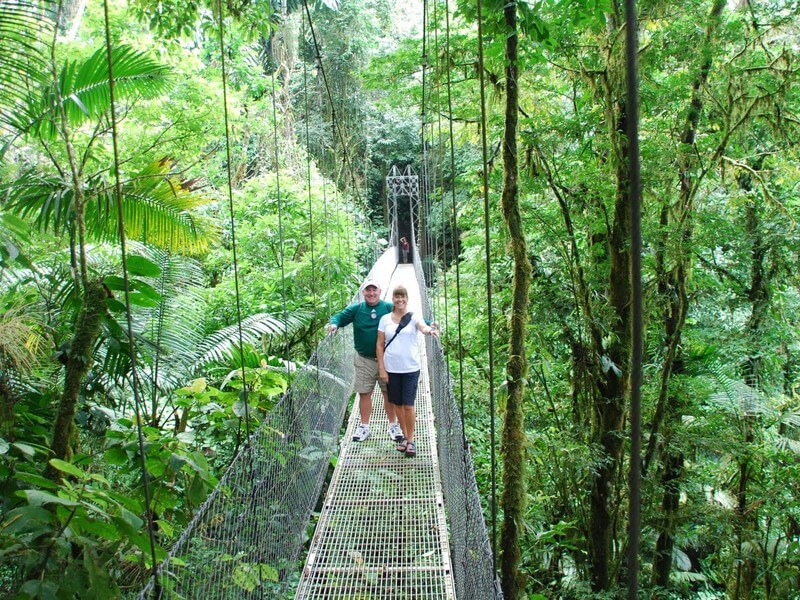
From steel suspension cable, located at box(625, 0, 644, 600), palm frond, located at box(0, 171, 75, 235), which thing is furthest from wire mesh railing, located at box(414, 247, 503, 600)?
palm frond, located at box(0, 171, 75, 235)

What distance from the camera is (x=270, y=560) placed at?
5.88 feet

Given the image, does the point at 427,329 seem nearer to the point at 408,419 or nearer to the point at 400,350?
the point at 400,350

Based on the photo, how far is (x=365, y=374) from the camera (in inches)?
116

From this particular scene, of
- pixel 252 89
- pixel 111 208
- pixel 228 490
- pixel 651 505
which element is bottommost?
pixel 651 505

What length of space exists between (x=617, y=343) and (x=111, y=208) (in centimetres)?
233

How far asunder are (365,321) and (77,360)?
1.53 m

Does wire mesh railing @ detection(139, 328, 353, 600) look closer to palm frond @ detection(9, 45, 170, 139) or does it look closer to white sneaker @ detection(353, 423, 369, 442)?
white sneaker @ detection(353, 423, 369, 442)

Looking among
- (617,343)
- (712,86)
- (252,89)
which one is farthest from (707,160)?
(252,89)

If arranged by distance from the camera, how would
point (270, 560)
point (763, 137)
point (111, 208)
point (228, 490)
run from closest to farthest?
point (228, 490), point (270, 560), point (111, 208), point (763, 137)

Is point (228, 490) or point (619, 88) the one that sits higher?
point (619, 88)

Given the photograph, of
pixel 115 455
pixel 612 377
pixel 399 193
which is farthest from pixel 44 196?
pixel 399 193

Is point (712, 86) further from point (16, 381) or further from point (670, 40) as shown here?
point (16, 381)

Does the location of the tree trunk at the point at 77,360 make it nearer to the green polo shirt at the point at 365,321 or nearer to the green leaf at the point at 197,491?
the green leaf at the point at 197,491

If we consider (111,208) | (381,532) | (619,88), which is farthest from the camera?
(619,88)
